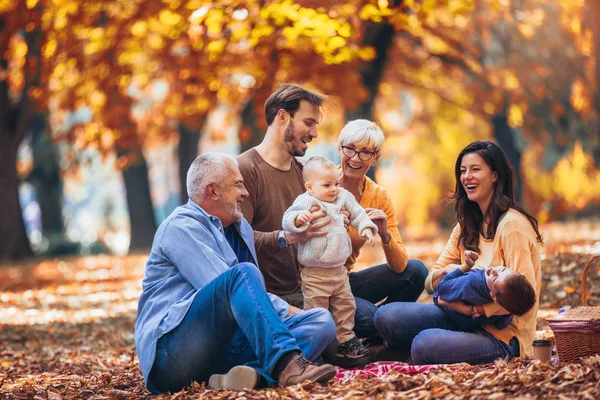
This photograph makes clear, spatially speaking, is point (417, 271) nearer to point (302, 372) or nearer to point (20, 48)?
point (302, 372)

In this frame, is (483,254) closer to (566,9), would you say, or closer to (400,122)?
(566,9)

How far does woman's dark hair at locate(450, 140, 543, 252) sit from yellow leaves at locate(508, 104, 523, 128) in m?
15.5

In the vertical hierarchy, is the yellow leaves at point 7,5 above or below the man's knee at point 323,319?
above

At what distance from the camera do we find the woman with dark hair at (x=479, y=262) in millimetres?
5168

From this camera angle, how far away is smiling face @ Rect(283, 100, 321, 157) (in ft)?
19.2

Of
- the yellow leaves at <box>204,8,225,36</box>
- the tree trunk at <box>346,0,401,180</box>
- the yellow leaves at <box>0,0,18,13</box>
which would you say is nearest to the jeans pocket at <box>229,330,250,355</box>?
the yellow leaves at <box>204,8,225,36</box>

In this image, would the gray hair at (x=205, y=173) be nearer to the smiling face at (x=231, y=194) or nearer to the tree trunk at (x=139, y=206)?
the smiling face at (x=231, y=194)

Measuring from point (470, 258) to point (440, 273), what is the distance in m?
0.29

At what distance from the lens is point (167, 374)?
16.2 feet

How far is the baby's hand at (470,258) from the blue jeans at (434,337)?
16.1 inches

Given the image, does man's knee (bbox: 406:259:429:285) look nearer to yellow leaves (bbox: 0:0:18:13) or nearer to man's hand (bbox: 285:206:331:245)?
man's hand (bbox: 285:206:331:245)

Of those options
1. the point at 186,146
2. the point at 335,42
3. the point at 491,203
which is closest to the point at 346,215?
the point at 491,203

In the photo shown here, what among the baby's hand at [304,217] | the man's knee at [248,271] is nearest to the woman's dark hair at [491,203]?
the baby's hand at [304,217]

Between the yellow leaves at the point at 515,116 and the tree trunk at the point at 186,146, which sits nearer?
the yellow leaves at the point at 515,116
